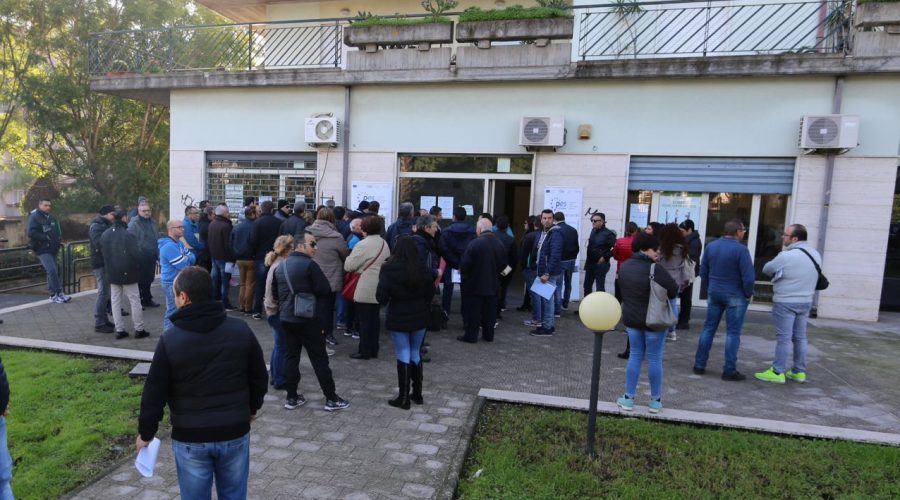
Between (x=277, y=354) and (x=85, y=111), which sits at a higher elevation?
(x=85, y=111)

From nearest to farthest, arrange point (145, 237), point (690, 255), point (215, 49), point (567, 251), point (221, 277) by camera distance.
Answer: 1. point (690, 255)
2. point (145, 237)
3. point (567, 251)
4. point (221, 277)
5. point (215, 49)

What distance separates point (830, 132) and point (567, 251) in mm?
4802

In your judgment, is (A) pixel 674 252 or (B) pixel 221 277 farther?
(B) pixel 221 277

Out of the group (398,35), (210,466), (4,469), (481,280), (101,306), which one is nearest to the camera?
(210,466)

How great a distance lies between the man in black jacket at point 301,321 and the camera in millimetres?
4965

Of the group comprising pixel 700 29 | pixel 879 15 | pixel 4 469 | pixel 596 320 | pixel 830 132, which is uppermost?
pixel 700 29

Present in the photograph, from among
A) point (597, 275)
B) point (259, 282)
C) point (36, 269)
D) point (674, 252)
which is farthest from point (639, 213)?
point (36, 269)

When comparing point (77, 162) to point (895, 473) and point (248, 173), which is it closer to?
point (248, 173)

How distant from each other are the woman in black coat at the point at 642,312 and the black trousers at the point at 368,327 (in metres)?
2.90

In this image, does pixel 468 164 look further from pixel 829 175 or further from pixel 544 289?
pixel 829 175

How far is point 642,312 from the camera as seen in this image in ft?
16.8

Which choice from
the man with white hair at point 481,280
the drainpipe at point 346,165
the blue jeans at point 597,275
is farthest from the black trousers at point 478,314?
the drainpipe at point 346,165

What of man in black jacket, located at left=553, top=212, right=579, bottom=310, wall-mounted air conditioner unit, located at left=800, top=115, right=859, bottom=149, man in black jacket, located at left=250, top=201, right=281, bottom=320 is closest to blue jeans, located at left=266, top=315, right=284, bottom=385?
man in black jacket, located at left=250, top=201, right=281, bottom=320

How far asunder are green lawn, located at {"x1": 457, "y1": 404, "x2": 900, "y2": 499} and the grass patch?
7511 millimetres
